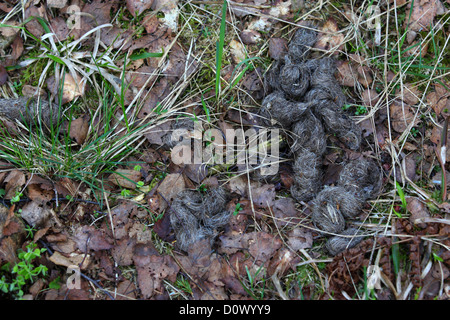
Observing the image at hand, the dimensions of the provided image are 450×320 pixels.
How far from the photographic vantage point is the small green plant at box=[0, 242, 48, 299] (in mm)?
2266

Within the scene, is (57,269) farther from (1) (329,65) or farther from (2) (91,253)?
(1) (329,65)

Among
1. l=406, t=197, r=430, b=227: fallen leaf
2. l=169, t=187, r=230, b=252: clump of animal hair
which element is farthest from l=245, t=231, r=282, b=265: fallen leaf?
l=406, t=197, r=430, b=227: fallen leaf

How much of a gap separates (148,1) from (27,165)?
169 centimetres

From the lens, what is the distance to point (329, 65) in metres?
2.97

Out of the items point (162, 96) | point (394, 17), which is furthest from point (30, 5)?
point (394, 17)

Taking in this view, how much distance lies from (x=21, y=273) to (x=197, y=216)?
1.24 m

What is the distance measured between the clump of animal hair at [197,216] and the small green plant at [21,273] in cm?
94

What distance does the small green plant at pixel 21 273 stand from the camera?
2.27 meters

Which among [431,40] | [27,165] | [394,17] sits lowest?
[27,165]

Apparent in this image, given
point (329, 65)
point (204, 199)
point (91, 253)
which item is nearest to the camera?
point (91, 253)

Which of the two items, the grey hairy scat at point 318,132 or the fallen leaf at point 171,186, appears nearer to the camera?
the grey hairy scat at point 318,132

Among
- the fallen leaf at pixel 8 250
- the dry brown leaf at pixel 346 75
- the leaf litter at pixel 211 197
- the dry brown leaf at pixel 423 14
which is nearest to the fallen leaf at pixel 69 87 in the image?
the leaf litter at pixel 211 197

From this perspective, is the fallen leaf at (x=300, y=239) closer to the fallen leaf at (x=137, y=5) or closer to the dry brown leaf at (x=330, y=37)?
the dry brown leaf at (x=330, y=37)

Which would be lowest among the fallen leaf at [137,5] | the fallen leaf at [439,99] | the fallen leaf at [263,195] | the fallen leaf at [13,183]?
the fallen leaf at [263,195]
